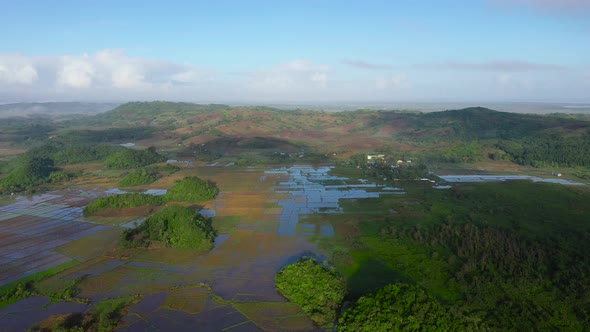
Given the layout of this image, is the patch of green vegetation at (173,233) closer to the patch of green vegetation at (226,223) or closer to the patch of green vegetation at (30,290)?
the patch of green vegetation at (226,223)

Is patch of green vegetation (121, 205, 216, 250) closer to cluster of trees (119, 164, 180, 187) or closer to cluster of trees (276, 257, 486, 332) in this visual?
cluster of trees (276, 257, 486, 332)

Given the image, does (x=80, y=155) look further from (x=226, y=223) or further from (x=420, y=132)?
(x=420, y=132)

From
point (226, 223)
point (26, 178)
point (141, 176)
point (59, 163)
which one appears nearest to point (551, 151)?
point (226, 223)

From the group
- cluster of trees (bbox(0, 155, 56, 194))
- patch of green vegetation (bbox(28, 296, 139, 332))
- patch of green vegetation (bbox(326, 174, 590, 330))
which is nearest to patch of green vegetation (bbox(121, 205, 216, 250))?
patch of green vegetation (bbox(28, 296, 139, 332))

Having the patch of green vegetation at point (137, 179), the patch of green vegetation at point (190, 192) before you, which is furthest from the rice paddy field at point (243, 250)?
the patch of green vegetation at point (137, 179)

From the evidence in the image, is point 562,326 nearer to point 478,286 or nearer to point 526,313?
point 526,313
